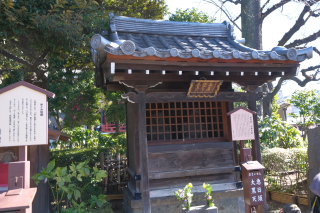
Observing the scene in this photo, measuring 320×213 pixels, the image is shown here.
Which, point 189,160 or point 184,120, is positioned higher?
point 184,120

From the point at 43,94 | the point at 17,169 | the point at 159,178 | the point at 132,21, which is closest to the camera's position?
the point at 17,169

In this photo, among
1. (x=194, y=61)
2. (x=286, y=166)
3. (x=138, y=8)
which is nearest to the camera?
(x=194, y=61)

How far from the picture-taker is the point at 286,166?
7.01 m

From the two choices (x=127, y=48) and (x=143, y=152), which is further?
(x=143, y=152)

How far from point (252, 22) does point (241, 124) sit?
837 centimetres

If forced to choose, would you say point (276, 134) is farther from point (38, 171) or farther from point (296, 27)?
point (38, 171)

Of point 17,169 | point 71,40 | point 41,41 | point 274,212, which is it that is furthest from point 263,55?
point 41,41

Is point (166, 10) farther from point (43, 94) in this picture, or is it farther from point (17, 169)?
point (17, 169)

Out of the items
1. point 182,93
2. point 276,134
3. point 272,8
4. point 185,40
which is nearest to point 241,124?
point 182,93

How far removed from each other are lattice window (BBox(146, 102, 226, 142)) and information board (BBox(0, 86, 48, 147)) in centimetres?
337

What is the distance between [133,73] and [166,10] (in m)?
8.84

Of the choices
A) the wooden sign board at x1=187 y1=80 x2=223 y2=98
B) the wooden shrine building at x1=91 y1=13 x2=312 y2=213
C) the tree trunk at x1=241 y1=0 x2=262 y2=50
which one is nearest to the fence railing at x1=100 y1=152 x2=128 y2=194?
the wooden shrine building at x1=91 y1=13 x2=312 y2=213

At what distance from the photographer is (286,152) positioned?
7113 millimetres

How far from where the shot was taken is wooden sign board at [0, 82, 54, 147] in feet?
10.1
